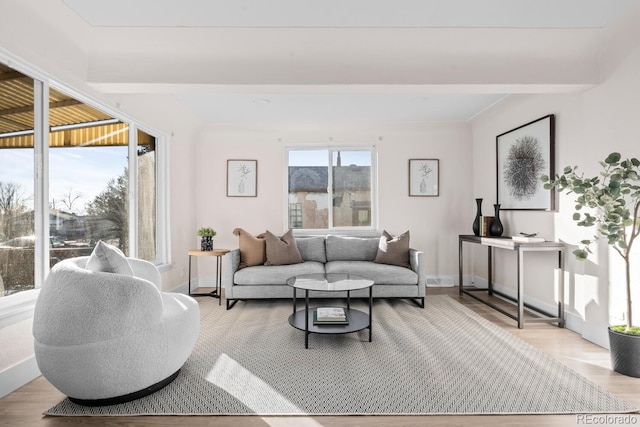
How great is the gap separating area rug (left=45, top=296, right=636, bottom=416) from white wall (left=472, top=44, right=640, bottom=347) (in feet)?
2.30

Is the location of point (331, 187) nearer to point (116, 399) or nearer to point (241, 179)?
point (241, 179)

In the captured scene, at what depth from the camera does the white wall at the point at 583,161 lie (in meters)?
2.59

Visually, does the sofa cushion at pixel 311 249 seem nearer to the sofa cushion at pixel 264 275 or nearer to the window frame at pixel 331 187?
the window frame at pixel 331 187

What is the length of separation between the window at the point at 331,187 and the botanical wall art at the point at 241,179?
1.74ft

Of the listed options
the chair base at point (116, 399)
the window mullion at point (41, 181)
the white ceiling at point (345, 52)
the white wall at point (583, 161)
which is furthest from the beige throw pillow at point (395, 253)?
the window mullion at point (41, 181)

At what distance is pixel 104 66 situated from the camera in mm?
2824

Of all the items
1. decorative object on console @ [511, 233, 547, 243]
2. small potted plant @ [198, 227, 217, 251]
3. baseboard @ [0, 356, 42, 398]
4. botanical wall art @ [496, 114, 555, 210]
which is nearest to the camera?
baseboard @ [0, 356, 42, 398]

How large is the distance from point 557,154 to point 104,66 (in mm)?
4231

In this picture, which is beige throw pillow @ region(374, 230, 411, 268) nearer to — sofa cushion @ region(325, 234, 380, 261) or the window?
sofa cushion @ region(325, 234, 380, 261)

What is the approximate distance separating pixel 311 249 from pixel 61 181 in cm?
285

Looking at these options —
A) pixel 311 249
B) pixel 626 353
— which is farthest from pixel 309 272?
pixel 626 353

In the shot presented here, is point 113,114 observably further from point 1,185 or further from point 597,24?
point 597,24

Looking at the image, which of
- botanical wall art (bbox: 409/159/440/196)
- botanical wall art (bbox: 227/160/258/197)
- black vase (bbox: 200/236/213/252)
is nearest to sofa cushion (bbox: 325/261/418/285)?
botanical wall art (bbox: 409/159/440/196)

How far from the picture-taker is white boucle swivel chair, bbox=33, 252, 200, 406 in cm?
181
